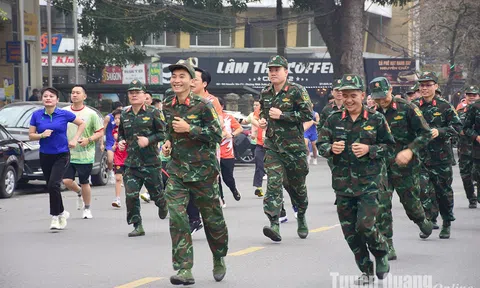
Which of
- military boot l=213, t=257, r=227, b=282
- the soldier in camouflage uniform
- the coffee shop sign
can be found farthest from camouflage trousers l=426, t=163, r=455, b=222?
the coffee shop sign

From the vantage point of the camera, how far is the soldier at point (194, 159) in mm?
8648

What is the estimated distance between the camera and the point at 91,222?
14.0 metres

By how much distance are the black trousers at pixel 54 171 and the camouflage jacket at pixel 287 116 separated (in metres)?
2.68

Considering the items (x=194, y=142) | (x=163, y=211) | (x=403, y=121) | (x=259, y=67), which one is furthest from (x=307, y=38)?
(x=194, y=142)

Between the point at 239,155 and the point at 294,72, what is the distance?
23.1m

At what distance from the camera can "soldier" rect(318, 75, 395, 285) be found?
8.44 meters

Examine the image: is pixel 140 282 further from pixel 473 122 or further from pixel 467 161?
pixel 467 161

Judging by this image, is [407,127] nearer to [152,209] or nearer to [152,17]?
[152,209]

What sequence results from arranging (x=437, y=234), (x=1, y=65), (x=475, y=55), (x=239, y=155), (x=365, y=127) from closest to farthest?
1. (x=365, y=127)
2. (x=437, y=234)
3. (x=239, y=155)
4. (x=1, y=65)
5. (x=475, y=55)

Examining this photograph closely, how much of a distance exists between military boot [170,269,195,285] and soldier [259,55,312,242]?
295cm

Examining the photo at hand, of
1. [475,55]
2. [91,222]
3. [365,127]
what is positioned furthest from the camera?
[475,55]

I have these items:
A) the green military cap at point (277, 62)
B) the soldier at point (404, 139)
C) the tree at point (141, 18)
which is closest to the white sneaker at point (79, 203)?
the green military cap at point (277, 62)

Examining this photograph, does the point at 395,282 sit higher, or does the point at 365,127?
the point at 365,127

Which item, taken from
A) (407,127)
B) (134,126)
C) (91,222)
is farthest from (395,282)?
(91,222)
